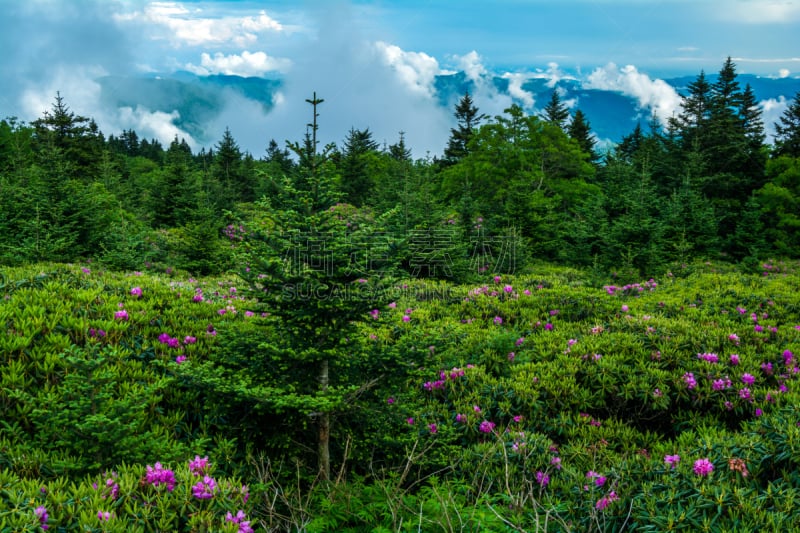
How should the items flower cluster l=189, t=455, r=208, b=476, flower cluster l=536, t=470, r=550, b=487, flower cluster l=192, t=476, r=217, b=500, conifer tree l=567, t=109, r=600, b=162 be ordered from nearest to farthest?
flower cluster l=192, t=476, r=217, b=500 → flower cluster l=189, t=455, r=208, b=476 → flower cluster l=536, t=470, r=550, b=487 → conifer tree l=567, t=109, r=600, b=162

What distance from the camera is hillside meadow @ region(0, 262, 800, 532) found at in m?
2.62

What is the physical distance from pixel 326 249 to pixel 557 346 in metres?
3.99

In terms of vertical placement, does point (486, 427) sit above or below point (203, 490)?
below

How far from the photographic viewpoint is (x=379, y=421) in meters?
3.78

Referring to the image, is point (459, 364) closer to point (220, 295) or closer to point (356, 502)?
point (356, 502)

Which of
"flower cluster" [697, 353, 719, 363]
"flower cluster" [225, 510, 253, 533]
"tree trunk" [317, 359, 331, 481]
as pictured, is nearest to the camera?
"flower cluster" [225, 510, 253, 533]

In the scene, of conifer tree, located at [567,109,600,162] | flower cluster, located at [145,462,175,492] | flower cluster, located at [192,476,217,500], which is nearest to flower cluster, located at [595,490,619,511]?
flower cluster, located at [192,476,217,500]

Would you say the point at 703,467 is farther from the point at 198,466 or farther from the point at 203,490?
the point at 198,466

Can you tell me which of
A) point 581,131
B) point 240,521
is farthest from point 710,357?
point 581,131

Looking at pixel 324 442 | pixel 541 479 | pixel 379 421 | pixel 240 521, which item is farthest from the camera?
pixel 379 421

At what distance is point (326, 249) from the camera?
10.8ft

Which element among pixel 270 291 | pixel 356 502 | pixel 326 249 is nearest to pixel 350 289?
pixel 326 249

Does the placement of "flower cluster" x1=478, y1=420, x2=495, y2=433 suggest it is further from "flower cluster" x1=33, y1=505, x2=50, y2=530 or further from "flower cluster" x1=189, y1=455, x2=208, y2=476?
"flower cluster" x1=33, y1=505, x2=50, y2=530

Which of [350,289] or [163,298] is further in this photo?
[163,298]
